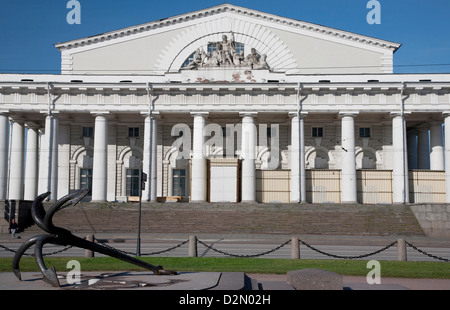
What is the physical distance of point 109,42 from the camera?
5044cm

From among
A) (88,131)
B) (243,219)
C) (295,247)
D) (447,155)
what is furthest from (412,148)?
(295,247)

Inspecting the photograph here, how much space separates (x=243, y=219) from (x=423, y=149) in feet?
71.0

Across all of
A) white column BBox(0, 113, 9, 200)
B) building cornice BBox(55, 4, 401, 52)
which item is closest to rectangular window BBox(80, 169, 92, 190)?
white column BBox(0, 113, 9, 200)

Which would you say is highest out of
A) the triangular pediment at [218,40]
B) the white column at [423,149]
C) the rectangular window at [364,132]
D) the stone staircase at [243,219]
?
the triangular pediment at [218,40]

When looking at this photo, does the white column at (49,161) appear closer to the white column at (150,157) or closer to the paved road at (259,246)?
the white column at (150,157)

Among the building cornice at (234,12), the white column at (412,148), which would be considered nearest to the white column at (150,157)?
the building cornice at (234,12)

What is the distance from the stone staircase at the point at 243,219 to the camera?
3575 cm

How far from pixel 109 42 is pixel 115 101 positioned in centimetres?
818

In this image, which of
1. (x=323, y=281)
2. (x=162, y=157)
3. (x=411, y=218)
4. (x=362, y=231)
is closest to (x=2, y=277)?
(x=323, y=281)

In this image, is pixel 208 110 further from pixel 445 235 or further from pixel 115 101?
pixel 445 235

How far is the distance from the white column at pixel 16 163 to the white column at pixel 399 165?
31994mm

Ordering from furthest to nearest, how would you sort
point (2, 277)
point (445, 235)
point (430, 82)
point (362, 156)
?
1. point (362, 156)
2. point (430, 82)
3. point (445, 235)
4. point (2, 277)

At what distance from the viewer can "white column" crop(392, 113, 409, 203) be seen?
4312 cm

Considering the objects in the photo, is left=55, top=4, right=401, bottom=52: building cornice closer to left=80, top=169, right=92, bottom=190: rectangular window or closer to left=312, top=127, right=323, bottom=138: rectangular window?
left=312, top=127, right=323, bottom=138: rectangular window
